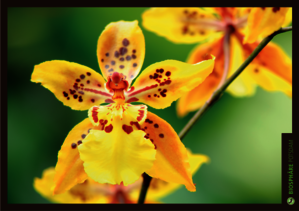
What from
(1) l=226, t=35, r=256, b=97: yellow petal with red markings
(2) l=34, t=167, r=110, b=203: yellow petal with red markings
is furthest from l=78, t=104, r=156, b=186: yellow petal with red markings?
(1) l=226, t=35, r=256, b=97: yellow petal with red markings

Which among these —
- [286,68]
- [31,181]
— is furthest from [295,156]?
[31,181]

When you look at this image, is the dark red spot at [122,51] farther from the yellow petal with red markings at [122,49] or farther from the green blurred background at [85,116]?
the green blurred background at [85,116]

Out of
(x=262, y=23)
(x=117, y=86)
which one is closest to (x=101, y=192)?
(x=117, y=86)

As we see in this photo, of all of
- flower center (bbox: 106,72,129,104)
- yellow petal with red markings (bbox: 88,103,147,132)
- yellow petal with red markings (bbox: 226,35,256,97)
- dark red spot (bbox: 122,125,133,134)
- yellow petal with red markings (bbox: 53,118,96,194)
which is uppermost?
yellow petal with red markings (bbox: 226,35,256,97)

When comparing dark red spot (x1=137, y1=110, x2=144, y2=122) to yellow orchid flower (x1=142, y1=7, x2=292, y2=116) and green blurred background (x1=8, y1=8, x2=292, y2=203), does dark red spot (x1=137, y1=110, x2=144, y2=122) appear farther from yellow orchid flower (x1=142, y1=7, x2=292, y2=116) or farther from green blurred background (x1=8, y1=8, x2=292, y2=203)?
green blurred background (x1=8, y1=8, x2=292, y2=203)

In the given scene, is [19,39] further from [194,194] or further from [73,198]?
[194,194]

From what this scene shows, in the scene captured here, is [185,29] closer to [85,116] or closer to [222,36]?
[222,36]

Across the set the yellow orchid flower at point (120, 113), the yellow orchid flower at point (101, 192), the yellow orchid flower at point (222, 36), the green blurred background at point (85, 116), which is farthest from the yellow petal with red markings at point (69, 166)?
the green blurred background at point (85, 116)
